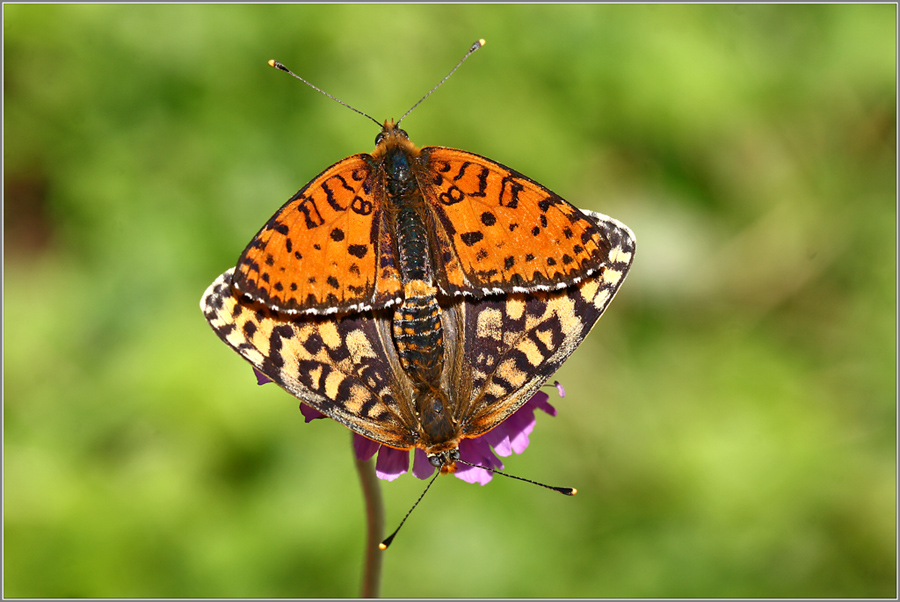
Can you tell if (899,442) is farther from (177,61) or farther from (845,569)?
(177,61)

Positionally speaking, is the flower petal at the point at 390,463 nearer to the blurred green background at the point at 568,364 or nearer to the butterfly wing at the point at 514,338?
the butterfly wing at the point at 514,338

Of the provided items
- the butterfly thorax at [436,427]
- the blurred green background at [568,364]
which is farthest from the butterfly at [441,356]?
the blurred green background at [568,364]

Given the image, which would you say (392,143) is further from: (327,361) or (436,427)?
(436,427)

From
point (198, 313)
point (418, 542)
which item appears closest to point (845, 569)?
point (418, 542)

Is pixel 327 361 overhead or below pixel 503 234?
below

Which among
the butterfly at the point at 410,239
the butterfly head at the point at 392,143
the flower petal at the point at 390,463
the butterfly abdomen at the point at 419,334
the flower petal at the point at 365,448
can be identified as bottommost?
the flower petal at the point at 390,463

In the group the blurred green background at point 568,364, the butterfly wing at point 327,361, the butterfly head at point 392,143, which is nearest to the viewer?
the butterfly wing at point 327,361

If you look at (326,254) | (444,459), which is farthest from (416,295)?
(444,459)

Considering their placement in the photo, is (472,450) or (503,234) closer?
(503,234)
